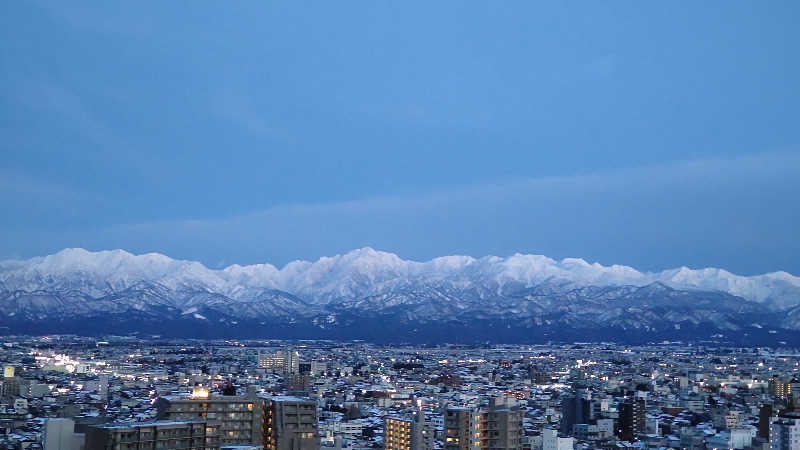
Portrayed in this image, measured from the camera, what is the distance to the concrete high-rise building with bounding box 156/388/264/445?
27.0 m

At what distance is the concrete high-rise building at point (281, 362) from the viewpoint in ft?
300

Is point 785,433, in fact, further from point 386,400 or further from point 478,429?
point 386,400

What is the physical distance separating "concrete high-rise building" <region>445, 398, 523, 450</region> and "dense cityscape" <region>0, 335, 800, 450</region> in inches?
1.4

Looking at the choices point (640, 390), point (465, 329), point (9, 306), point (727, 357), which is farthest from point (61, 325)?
point (640, 390)

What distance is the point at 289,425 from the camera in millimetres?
27562

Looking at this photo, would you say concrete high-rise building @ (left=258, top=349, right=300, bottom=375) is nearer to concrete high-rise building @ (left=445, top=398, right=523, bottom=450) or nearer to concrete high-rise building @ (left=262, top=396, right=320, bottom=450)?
concrete high-rise building @ (left=445, top=398, right=523, bottom=450)

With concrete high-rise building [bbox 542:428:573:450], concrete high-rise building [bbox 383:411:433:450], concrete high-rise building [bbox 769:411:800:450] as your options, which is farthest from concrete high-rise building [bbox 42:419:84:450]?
concrete high-rise building [bbox 769:411:800:450]

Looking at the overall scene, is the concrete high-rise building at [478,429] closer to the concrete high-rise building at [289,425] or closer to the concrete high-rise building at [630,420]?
the concrete high-rise building at [289,425]

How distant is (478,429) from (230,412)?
26.3ft

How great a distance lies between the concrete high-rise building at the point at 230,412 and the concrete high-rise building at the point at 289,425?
252mm

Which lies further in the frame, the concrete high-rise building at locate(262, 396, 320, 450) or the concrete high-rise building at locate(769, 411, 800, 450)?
the concrete high-rise building at locate(769, 411, 800, 450)

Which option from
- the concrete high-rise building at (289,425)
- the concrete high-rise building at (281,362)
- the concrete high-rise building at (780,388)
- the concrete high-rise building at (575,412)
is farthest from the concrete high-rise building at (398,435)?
the concrete high-rise building at (281,362)

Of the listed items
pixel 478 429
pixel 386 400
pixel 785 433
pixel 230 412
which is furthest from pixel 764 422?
pixel 230 412

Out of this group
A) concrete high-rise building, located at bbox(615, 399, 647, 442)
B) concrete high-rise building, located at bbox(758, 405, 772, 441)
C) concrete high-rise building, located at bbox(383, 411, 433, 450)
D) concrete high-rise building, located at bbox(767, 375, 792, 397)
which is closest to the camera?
concrete high-rise building, located at bbox(383, 411, 433, 450)
